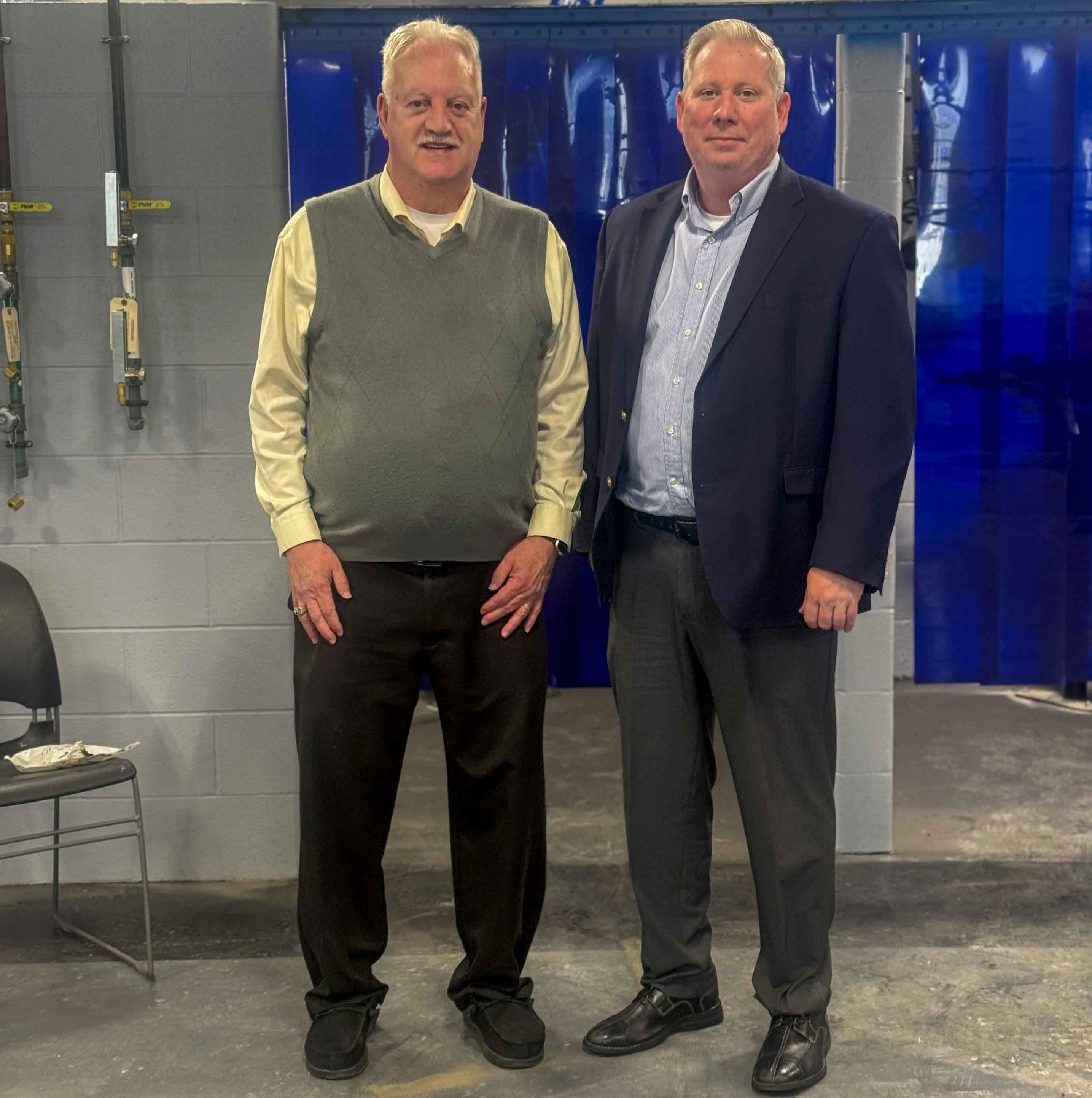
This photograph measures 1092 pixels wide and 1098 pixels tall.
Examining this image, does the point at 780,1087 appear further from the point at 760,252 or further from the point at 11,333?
the point at 11,333

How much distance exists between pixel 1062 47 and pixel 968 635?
1.43m

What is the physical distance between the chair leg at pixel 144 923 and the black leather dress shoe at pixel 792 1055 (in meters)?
1.18

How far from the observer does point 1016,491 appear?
3.30 meters

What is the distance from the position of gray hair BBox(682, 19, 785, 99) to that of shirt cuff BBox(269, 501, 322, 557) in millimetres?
909

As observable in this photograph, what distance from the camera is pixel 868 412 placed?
6.50ft

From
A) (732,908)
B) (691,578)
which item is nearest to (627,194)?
(691,578)

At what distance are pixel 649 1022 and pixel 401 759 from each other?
2.03 ft

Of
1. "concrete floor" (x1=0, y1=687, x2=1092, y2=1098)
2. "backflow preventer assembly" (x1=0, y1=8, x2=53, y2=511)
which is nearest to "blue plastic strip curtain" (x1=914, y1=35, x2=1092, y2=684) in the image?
"concrete floor" (x1=0, y1=687, x2=1092, y2=1098)

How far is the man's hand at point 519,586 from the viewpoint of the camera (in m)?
2.14

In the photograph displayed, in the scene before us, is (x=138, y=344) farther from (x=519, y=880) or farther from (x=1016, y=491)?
(x=1016, y=491)

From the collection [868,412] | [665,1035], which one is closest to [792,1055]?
[665,1035]

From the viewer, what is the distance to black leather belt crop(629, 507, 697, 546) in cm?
211

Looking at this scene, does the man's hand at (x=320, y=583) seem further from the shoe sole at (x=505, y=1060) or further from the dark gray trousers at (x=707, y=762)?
the shoe sole at (x=505, y=1060)

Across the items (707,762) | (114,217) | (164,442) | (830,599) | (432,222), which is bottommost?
(707,762)
